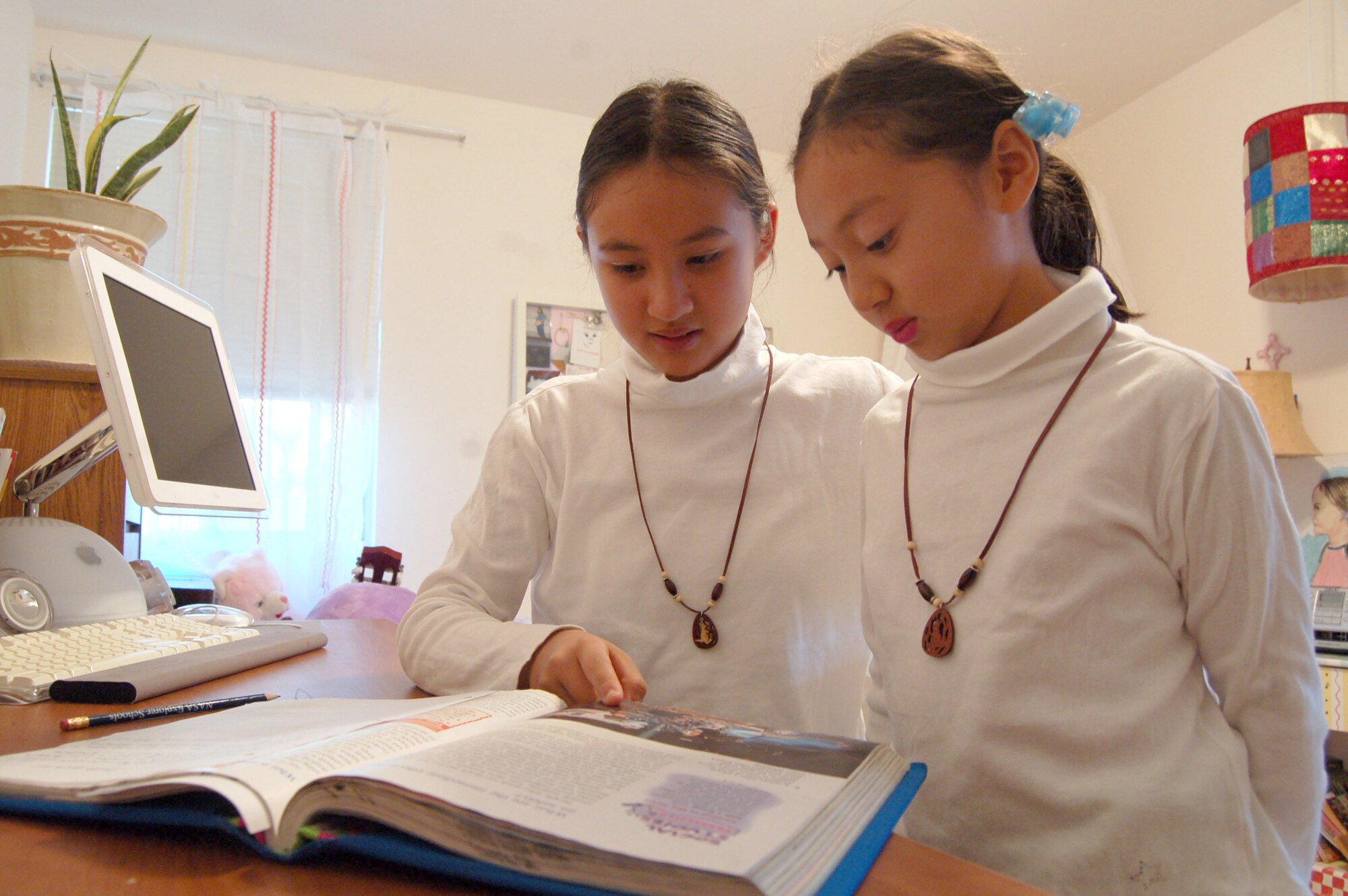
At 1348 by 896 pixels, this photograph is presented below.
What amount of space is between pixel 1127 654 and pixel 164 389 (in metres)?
1.06

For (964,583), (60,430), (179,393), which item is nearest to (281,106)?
(60,430)

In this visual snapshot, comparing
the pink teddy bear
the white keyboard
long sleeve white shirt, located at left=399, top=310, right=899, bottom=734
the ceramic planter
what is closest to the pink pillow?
the pink teddy bear

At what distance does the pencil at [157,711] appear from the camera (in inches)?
24.8

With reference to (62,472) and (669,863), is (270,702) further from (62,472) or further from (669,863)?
(62,472)

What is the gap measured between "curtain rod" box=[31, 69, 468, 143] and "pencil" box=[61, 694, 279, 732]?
8.90 feet

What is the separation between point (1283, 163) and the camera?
7.26 feet

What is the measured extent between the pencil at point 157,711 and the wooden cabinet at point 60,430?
676 millimetres

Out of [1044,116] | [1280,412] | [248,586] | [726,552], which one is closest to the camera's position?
[1044,116]

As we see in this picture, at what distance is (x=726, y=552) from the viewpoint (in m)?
0.96

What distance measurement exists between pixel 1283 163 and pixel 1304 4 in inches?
32.0

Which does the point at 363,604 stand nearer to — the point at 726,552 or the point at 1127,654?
the point at 726,552

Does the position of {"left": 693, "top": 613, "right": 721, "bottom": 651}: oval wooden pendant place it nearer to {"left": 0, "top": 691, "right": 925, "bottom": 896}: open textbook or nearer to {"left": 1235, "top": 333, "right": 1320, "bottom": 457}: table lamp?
{"left": 0, "top": 691, "right": 925, "bottom": 896}: open textbook

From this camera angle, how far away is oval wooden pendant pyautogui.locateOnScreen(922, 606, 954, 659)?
0.72 meters

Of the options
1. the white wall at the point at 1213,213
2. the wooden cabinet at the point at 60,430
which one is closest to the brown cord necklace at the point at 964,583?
the wooden cabinet at the point at 60,430
